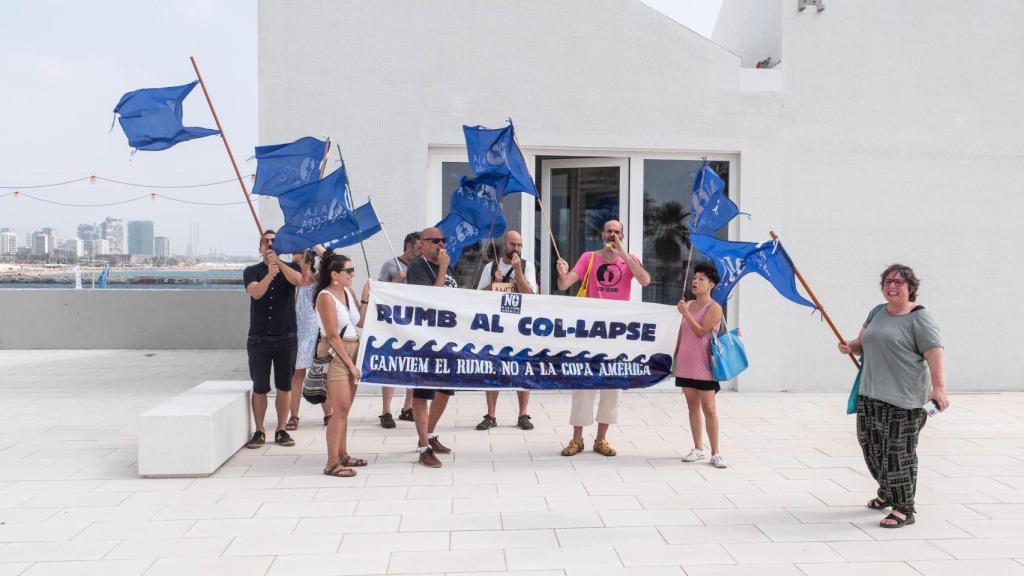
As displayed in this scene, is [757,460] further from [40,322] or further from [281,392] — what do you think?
[40,322]

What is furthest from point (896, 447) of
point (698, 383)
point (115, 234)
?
point (115, 234)

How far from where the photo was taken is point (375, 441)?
6.77 metres

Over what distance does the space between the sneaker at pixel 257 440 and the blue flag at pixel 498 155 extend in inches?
111

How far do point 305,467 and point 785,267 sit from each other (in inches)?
151

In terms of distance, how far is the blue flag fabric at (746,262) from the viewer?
5.66 m

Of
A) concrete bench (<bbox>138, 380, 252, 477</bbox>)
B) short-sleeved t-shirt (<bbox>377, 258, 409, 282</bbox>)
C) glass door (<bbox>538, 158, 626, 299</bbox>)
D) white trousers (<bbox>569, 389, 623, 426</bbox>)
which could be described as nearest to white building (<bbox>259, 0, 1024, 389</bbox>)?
glass door (<bbox>538, 158, 626, 299</bbox>)

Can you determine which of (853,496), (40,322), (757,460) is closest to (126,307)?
(40,322)

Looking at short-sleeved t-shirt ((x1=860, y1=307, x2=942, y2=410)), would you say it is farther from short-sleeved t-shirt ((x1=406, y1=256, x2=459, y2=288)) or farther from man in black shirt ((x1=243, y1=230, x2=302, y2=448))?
man in black shirt ((x1=243, y1=230, x2=302, y2=448))

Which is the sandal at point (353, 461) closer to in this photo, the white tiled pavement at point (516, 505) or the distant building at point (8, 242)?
the white tiled pavement at point (516, 505)

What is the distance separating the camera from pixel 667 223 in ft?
30.9

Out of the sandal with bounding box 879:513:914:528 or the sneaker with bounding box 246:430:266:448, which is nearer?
the sandal with bounding box 879:513:914:528

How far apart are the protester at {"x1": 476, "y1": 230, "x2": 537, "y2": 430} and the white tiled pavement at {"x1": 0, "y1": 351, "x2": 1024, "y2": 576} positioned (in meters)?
0.18

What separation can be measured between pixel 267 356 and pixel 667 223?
5.06 m

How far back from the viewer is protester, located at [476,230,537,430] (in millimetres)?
6566
